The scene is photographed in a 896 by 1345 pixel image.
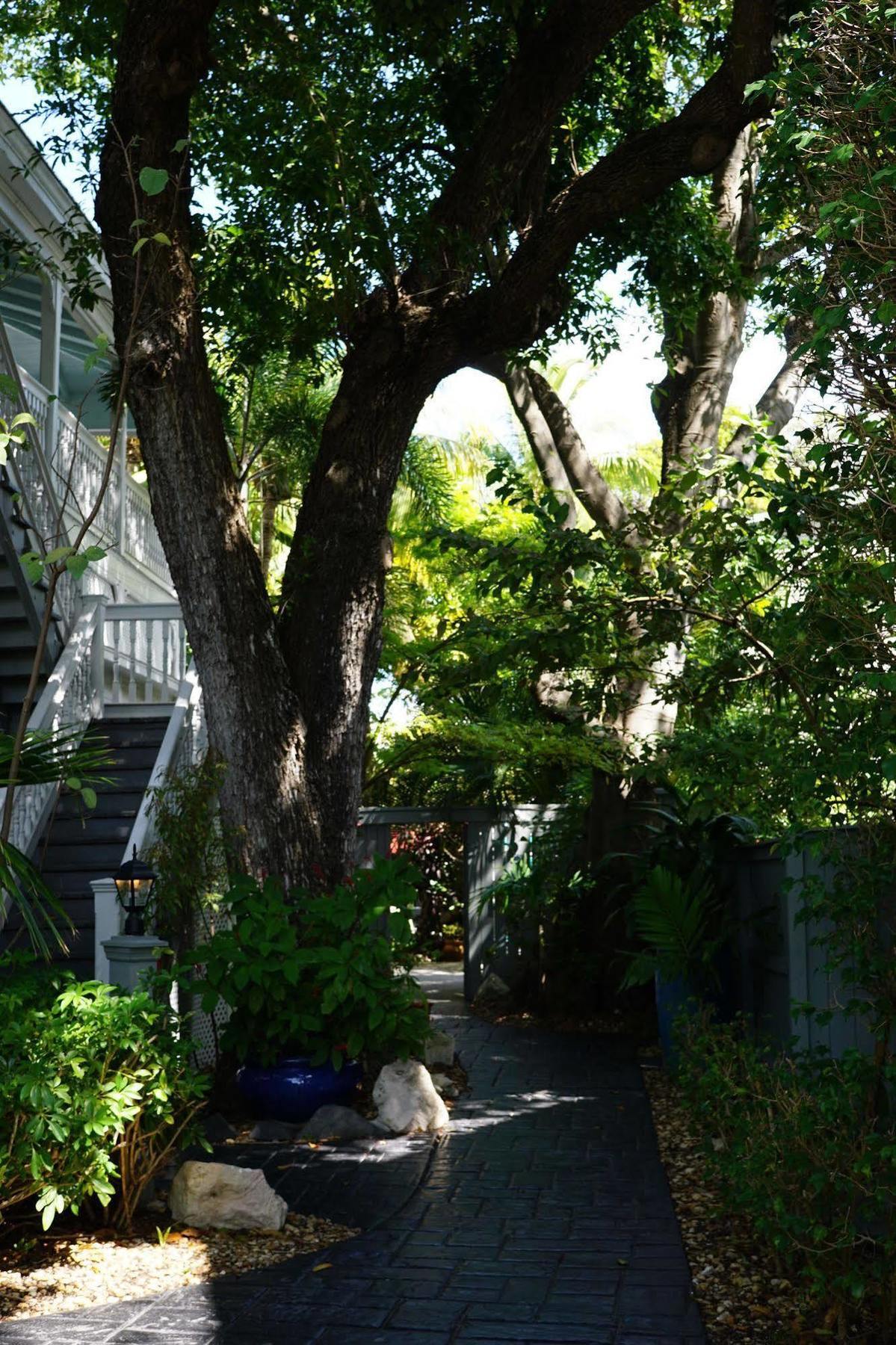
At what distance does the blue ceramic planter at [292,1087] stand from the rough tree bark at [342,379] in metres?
1.16

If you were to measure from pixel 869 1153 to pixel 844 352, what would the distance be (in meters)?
2.42

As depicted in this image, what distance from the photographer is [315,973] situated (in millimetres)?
7594

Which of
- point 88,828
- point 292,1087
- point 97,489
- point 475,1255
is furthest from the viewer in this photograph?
point 97,489

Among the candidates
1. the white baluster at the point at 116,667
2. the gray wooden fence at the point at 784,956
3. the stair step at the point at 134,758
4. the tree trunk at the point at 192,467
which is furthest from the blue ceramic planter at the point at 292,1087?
the white baluster at the point at 116,667

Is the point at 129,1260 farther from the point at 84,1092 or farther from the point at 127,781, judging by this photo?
the point at 127,781

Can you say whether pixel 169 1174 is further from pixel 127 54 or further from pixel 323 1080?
pixel 127 54

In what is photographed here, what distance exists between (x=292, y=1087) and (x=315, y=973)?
26.3 inches

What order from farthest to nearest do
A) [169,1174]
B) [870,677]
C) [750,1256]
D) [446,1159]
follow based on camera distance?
[446,1159] → [169,1174] → [750,1256] → [870,677]

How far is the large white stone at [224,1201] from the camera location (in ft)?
18.1

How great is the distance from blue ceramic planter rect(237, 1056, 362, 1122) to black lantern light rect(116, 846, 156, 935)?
1.35 meters

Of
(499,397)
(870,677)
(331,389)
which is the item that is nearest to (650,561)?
(870,677)

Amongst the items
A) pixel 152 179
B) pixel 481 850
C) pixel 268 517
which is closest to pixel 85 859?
pixel 481 850

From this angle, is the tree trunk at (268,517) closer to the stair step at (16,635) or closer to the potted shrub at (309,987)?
the stair step at (16,635)

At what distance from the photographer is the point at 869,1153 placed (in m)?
3.91
